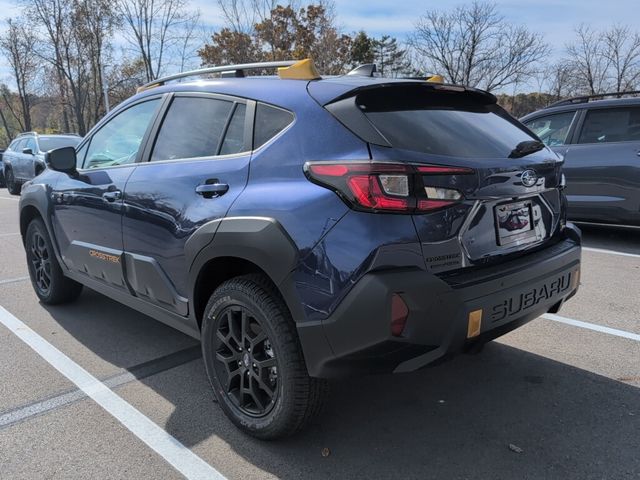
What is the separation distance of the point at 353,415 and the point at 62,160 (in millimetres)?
2778

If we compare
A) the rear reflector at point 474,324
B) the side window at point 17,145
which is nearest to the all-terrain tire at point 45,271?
the rear reflector at point 474,324

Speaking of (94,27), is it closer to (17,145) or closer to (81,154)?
(17,145)

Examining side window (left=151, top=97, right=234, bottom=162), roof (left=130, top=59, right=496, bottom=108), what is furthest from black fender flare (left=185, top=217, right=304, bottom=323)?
roof (left=130, top=59, right=496, bottom=108)

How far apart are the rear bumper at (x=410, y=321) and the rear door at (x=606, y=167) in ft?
17.1

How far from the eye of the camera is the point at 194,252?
2.74 meters

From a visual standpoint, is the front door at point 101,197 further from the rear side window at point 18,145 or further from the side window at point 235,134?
the rear side window at point 18,145

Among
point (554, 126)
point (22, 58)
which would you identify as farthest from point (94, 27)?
point (554, 126)

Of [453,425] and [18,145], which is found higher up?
A: [18,145]

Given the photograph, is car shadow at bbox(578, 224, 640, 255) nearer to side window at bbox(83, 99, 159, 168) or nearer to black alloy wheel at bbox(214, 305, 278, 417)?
black alloy wheel at bbox(214, 305, 278, 417)

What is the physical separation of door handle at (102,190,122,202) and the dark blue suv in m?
0.06

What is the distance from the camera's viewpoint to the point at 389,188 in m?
2.12

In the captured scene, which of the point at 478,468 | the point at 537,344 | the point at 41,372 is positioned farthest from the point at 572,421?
the point at 41,372

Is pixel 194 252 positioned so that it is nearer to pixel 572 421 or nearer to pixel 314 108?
pixel 314 108

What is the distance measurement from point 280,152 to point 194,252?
2.37ft
